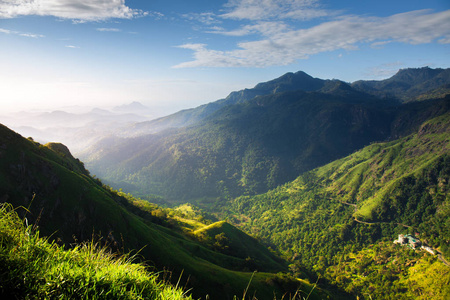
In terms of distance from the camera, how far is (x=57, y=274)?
532 cm

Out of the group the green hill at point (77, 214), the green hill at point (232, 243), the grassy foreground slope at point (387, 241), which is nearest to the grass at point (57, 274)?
the green hill at point (77, 214)

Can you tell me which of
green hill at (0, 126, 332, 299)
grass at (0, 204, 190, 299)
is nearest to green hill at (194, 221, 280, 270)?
green hill at (0, 126, 332, 299)

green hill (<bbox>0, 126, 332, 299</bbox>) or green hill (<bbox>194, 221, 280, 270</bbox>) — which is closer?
green hill (<bbox>0, 126, 332, 299</bbox>)

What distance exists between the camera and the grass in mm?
4945

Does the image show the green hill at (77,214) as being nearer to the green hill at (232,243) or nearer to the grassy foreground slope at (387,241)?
the green hill at (232,243)

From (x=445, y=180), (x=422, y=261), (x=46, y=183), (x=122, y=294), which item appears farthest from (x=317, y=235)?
(x=122, y=294)

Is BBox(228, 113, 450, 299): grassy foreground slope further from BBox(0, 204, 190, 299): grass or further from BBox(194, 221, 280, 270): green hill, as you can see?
BBox(0, 204, 190, 299): grass

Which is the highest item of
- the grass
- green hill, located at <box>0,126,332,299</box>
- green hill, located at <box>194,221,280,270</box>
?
the grass

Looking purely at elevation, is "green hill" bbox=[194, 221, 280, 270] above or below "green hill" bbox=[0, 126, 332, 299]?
below

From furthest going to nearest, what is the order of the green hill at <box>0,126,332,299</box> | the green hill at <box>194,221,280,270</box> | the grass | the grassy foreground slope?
the grassy foreground slope → the green hill at <box>194,221,280,270</box> → the green hill at <box>0,126,332,299</box> → the grass

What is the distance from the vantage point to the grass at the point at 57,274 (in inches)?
195

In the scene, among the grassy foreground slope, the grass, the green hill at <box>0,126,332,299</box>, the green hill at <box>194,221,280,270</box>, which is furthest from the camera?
the grassy foreground slope

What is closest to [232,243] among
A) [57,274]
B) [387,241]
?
[57,274]

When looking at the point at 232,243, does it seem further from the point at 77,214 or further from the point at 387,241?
the point at 387,241
